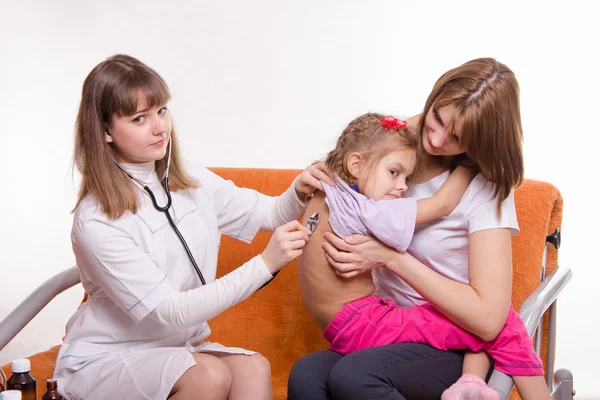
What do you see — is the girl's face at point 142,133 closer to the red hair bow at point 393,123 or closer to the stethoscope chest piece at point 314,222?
the stethoscope chest piece at point 314,222

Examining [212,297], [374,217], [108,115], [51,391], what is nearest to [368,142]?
[374,217]

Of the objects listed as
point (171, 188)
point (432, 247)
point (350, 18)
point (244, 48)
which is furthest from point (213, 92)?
point (432, 247)

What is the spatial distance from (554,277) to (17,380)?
142 centimetres

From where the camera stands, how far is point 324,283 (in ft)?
6.73

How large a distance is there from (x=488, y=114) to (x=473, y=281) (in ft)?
1.25

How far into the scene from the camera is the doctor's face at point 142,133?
2021 millimetres

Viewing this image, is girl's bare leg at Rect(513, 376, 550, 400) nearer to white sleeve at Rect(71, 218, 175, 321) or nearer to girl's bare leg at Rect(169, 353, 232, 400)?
girl's bare leg at Rect(169, 353, 232, 400)

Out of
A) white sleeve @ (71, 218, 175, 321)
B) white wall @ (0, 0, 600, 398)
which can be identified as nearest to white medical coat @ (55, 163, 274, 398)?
white sleeve @ (71, 218, 175, 321)

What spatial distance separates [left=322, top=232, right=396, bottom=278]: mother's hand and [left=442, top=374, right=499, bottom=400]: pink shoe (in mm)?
323

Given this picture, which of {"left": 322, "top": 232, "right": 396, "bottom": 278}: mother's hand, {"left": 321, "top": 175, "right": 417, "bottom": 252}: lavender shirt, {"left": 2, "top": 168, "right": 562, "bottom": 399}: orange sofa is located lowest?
{"left": 2, "top": 168, "right": 562, "bottom": 399}: orange sofa

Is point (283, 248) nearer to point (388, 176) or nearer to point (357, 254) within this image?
point (357, 254)

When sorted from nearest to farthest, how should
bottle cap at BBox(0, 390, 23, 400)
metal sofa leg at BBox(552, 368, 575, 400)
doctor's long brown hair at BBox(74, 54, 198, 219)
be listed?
bottle cap at BBox(0, 390, 23, 400)
doctor's long brown hair at BBox(74, 54, 198, 219)
metal sofa leg at BBox(552, 368, 575, 400)

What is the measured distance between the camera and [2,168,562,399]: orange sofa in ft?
7.68

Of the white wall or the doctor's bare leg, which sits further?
the white wall
